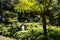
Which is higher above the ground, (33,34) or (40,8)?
(40,8)

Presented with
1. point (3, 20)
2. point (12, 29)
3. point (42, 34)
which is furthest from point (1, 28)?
point (42, 34)

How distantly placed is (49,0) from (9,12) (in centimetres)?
703

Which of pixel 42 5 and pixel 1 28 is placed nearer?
pixel 42 5

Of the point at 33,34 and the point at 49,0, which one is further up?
the point at 49,0

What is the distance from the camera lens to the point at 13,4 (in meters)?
16.8

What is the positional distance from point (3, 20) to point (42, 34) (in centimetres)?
667

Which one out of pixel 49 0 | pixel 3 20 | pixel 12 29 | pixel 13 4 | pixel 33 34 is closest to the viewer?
pixel 49 0

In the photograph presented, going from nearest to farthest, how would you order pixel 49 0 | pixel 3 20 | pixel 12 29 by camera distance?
pixel 49 0 < pixel 12 29 < pixel 3 20

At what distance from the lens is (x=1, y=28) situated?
44.1 ft

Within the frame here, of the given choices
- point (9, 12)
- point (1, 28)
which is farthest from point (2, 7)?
point (1, 28)

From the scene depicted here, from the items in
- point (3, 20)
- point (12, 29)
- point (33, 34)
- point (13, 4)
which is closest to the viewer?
point (33, 34)

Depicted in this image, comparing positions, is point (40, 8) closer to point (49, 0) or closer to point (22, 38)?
point (49, 0)

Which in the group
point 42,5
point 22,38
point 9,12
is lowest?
point 22,38

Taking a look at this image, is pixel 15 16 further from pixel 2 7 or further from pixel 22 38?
pixel 22 38
